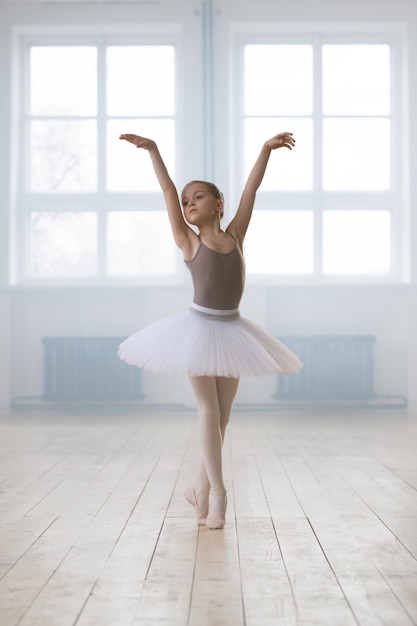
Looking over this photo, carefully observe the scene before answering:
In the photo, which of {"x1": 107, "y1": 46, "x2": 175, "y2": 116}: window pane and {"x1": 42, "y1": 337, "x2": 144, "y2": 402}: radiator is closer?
{"x1": 42, "y1": 337, "x2": 144, "y2": 402}: radiator

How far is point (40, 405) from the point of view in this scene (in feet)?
23.8

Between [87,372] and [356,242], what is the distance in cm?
251

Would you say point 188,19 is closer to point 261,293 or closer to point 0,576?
point 261,293

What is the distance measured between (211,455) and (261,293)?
14.6 feet

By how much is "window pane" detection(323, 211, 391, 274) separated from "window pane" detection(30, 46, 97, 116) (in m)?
2.29

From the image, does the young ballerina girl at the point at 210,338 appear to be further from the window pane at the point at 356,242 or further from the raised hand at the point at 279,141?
the window pane at the point at 356,242

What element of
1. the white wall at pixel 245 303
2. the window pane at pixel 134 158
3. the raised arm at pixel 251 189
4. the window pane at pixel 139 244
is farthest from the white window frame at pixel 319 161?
the raised arm at pixel 251 189

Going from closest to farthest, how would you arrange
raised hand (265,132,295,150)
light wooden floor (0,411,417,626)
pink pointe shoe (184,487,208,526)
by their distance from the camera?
light wooden floor (0,411,417,626) < pink pointe shoe (184,487,208,526) < raised hand (265,132,295,150)

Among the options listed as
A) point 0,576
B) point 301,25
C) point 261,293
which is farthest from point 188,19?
point 0,576

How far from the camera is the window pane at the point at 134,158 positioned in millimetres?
7543

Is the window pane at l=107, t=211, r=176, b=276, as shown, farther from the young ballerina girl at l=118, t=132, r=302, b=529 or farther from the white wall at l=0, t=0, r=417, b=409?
the young ballerina girl at l=118, t=132, r=302, b=529

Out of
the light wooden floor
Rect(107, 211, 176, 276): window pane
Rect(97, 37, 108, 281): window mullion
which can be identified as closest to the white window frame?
Rect(107, 211, 176, 276): window pane

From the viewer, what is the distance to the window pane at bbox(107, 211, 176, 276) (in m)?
7.50

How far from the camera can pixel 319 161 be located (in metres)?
7.50
